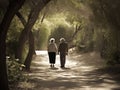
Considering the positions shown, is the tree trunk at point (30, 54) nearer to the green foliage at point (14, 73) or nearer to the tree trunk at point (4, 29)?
the green foliage at point (14, 73)

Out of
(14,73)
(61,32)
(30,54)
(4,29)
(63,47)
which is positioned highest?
(61,32)

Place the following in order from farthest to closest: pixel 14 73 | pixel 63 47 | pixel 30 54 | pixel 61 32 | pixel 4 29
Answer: pixel 61 32 < pixel 63 47 < pixel 30 54 < pixel 14 73 < pixel 4 29

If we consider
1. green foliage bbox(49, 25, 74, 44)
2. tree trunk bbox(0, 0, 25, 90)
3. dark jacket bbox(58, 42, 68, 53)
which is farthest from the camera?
green foliage bbox(49, 25, 74, 44)

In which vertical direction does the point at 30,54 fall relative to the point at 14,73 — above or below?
above

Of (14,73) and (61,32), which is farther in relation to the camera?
(61,32)

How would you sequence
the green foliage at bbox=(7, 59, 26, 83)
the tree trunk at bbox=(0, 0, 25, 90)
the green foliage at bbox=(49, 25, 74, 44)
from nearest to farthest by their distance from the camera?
the tree trunk at bbox=(0, 0, 25, 90), the green foliage at bbox=(7, 59, 26, 83), the green foliage at bbox=(49, 25, 74, 44)

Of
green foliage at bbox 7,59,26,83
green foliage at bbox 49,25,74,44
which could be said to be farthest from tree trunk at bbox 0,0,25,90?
green foliage at bbox 49,25,74,44

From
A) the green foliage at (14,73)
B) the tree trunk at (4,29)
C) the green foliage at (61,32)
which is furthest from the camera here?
the green foliage at (61,32)

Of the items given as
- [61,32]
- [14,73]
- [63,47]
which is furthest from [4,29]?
[61,32]

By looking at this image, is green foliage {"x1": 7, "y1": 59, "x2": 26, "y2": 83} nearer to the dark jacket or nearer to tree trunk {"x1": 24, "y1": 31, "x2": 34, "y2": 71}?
tree trunk {"x1": 24, "y1": 31, "x2": 34, "y2": 71}

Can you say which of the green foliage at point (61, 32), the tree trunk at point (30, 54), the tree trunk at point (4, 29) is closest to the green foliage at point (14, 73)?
the tree trunk at point (4, 29)

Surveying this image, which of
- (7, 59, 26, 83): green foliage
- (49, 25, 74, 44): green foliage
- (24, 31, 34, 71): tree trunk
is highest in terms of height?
(49, 25, 74, 44): green foliage

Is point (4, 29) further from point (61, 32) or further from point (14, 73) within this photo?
point (61, 32)

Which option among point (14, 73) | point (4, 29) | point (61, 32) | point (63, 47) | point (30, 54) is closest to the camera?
point (4, 29)
